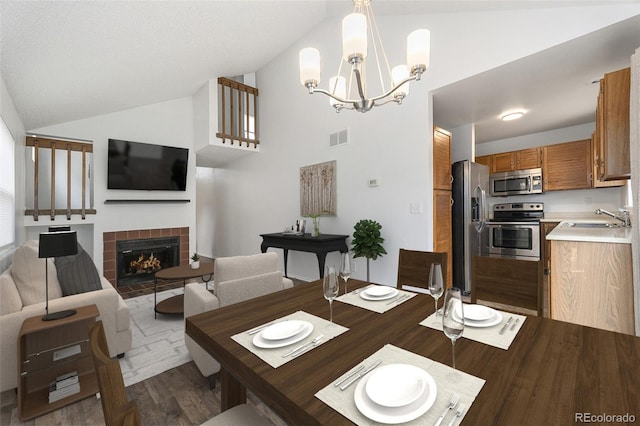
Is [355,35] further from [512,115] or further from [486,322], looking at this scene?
[512,115]

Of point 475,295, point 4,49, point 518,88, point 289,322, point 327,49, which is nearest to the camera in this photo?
point 289,322

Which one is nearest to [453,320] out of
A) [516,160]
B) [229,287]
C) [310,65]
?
[229,287]

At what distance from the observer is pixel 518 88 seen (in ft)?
9.87

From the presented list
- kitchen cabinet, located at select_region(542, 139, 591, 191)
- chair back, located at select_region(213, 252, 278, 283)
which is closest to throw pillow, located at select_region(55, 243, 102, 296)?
chair back, located at select_region(213, 252, 278, 283)

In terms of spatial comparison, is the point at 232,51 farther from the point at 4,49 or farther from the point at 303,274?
the point at 303,274

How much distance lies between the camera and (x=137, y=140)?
4641mm

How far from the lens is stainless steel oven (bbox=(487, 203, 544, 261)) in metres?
3.99

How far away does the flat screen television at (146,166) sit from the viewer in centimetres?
438

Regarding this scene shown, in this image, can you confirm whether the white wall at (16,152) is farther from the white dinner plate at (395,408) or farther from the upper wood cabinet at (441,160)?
the upper wood cabinet at (441,160)

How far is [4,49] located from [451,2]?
3848 millimetres

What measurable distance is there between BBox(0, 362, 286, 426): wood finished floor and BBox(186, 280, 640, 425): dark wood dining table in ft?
1.81

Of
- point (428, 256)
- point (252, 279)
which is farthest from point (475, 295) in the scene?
point (252, 279)

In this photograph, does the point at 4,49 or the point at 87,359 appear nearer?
the point at 87,359

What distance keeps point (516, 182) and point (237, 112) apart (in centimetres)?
513
